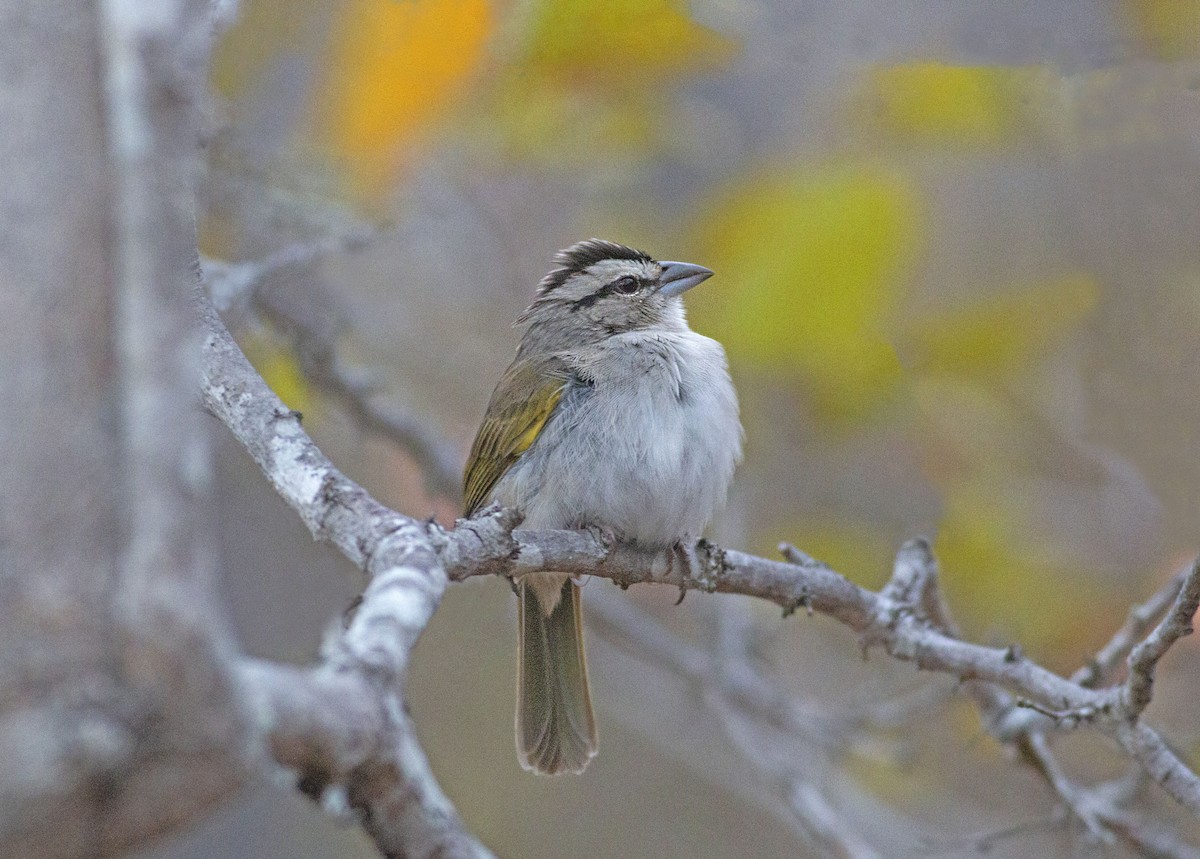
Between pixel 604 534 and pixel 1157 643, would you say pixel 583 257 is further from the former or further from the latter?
pixel 1157 643

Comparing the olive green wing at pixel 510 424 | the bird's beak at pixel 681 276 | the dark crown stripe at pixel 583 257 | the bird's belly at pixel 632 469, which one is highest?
the dark crown stripe at pixel 583 257

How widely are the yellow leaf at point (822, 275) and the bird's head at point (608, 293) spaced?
39 cm

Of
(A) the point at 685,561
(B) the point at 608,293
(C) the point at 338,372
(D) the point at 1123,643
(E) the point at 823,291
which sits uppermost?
(E) the point at 823,291

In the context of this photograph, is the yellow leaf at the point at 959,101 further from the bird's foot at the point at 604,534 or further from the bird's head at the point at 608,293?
the bird's foot at the point at 604,534

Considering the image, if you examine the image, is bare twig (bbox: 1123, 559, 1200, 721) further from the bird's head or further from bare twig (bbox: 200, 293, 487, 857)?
the bird's head

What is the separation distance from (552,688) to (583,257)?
1687mm

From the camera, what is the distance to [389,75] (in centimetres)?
539

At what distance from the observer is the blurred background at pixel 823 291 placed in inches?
209

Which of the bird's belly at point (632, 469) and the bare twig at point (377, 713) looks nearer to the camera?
the bare twig at point (377, 713)

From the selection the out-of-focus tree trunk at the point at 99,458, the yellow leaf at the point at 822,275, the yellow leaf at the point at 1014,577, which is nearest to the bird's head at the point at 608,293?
the yellow leaf at the point at 822,275

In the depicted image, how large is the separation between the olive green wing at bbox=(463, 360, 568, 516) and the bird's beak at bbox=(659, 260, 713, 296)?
2.65 ft

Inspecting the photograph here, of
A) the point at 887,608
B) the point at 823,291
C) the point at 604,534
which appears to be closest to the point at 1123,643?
the point at 887,608

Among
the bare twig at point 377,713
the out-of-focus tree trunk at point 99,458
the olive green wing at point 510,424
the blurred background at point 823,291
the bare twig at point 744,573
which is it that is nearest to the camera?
the out-of-focus tree trunk at point 99,458

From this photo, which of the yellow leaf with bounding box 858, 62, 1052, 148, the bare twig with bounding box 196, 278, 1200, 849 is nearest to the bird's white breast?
the bare twig with bounding box 196, 278, 1200, 849
